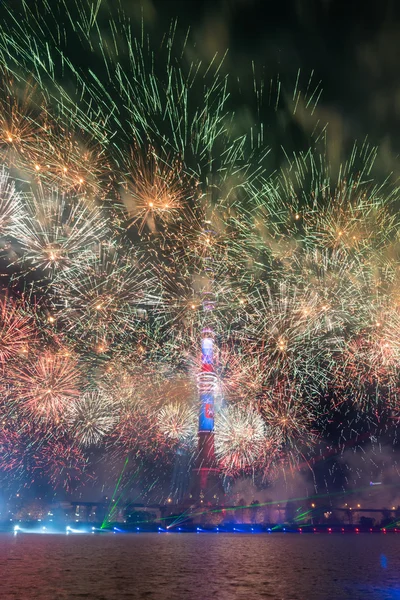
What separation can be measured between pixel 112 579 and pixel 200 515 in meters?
92.2

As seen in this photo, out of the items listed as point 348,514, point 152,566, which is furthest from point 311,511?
point 152,566

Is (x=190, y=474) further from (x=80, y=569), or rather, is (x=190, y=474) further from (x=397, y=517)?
(x=397, y=517)

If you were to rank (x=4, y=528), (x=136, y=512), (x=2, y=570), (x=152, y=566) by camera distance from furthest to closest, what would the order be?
(x=136, y=512), (x=4, y=528), (x=152, y=566), (x=2, y=570)

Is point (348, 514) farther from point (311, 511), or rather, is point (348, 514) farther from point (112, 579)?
point (112, 579)

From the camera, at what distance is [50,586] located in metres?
13.4

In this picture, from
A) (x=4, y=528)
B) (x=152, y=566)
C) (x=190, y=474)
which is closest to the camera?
(x=152, y=566)

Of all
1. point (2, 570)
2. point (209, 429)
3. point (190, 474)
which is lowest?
point (2, 570)

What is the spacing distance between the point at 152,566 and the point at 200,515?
284 ft

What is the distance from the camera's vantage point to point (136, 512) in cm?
13800

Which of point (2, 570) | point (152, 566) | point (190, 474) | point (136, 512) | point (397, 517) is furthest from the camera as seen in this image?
point (397, 517)

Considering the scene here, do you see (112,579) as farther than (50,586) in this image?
Yes

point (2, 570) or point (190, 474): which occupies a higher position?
point (190, 474)

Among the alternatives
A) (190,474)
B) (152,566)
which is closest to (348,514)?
(190,474)

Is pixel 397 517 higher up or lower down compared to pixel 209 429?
lower down
